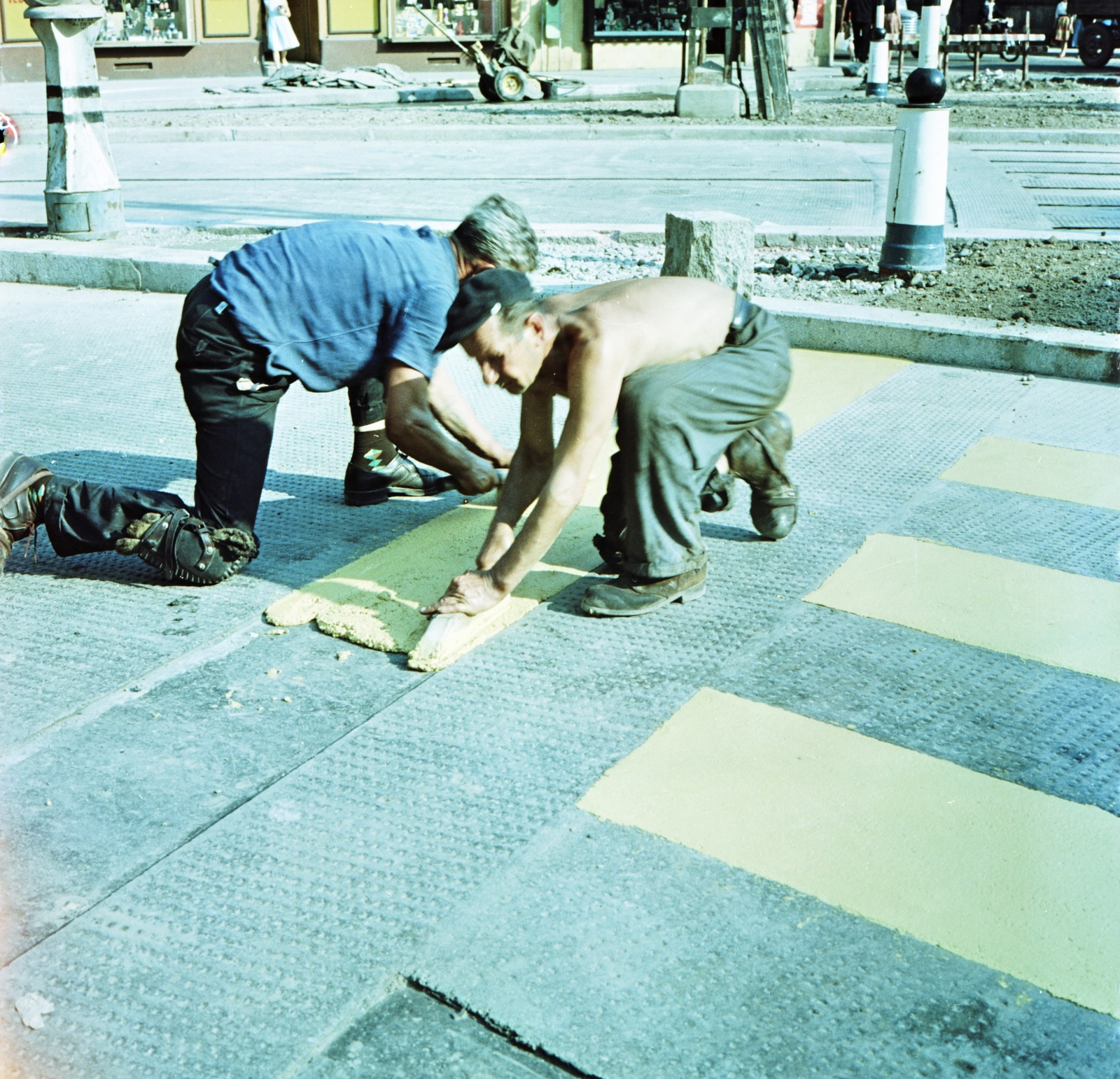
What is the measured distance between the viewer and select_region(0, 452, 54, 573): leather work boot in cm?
373

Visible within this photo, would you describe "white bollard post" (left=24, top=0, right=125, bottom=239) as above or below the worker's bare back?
above

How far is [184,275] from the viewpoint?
24.7ft

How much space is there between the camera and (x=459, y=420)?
397 cm

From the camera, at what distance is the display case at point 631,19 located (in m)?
25.7

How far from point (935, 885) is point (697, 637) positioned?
116 cm

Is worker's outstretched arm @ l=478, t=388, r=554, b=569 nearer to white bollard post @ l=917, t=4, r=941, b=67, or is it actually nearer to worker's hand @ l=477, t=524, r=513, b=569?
worker's hand @ l=477, t=524, r=513, b=569

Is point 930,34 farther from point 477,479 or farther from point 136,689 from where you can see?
point 136,689

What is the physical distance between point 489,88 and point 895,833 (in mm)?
17888

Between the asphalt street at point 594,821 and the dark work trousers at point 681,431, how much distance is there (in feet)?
0.77

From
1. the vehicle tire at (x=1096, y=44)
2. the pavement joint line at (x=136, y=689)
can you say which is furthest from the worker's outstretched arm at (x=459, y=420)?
the vehicle tire at (x=1096, y=44)

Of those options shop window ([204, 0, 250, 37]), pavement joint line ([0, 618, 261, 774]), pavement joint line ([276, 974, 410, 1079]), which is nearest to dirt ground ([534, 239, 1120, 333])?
pavement joint line ([0, 618, 261, 774])

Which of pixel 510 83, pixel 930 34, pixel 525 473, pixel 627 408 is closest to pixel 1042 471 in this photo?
pixel 627 408

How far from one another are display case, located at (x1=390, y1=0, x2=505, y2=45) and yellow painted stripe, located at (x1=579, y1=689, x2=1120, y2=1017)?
2311 centimetres

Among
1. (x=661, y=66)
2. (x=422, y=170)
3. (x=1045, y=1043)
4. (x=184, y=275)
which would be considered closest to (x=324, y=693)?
(x=1045, y=1043)
